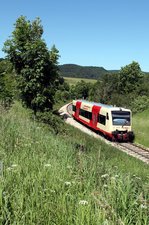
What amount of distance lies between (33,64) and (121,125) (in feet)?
37.2

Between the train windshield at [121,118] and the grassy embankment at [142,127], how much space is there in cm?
276

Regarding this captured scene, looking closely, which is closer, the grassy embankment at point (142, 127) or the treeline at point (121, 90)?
the grassy embankment at point (142, 127)

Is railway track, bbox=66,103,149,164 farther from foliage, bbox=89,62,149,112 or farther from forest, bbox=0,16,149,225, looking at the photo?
foliage, bbox=89,62,149,112

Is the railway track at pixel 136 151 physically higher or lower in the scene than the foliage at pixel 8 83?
lower

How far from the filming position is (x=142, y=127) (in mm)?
45719

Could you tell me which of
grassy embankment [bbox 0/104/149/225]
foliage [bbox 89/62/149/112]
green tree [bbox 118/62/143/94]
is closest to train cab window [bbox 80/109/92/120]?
foliage [bbox 89/62/149/112]

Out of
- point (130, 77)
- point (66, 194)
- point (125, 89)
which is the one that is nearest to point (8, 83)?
point (66, 194)

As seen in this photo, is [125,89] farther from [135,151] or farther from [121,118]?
[135,151]

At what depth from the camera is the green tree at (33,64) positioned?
40969mm

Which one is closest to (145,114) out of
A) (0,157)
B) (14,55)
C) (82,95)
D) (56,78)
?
(56,78)

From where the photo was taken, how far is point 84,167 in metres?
5.61

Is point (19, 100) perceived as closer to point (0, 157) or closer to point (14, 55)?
point (14, 55)

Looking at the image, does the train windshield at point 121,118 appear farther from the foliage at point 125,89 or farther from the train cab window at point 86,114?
the foliage at point 125,89

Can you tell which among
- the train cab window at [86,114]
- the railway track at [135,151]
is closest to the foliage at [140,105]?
the train cab window at [86,114]
